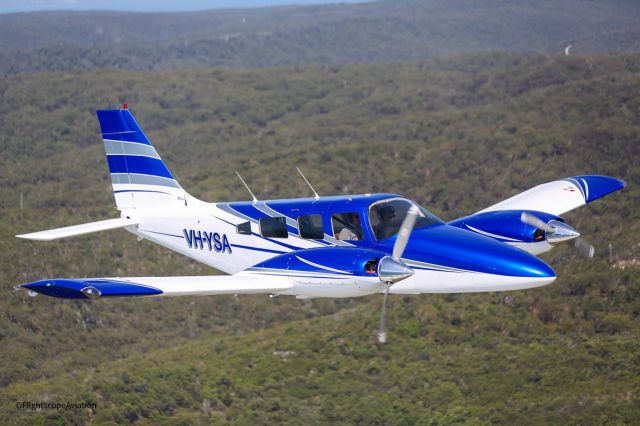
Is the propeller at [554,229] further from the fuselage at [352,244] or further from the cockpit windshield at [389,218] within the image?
the cockpit windshield at [389,218]

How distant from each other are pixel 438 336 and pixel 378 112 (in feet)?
260

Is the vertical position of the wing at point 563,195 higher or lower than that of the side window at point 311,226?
higher

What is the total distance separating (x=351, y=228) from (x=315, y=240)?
142 centimetres

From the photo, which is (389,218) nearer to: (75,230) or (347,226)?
(347,226)

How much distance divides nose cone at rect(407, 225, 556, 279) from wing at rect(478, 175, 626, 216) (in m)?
6.57

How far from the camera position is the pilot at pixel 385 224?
93.8ft

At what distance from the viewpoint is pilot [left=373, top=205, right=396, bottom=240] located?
28594 millimetres

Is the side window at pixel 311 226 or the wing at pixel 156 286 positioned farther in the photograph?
the side window at pixel 311 226

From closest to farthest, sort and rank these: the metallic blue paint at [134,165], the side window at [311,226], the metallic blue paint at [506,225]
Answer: the side window at [311,226]
the metallic blue paint at [506,225]
the metallic blue paint at [134,165]

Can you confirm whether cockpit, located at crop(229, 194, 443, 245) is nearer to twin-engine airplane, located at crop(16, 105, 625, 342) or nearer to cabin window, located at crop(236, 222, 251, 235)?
twin-engine airplane, located at crop(16, 105, 625, 342)

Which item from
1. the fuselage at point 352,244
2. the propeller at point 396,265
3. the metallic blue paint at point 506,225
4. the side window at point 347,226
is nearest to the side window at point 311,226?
the fuselage at point 352,244

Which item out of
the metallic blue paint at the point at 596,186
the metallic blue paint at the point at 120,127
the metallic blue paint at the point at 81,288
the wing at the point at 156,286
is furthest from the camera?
the metallic blue paint at the point at 596,186

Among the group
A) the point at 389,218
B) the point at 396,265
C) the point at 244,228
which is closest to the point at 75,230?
the point at 244,228

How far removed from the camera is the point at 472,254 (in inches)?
1077
